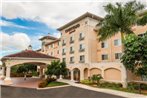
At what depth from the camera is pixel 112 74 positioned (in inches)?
1147

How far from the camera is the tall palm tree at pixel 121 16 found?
24081 millimetres

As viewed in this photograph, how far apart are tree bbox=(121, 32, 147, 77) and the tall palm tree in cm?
399

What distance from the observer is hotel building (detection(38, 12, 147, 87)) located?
28.8m

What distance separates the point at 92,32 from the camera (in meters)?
38.1

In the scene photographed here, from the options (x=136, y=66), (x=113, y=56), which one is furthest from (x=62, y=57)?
(x=136, y=66)

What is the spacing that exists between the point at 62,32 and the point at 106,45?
56.3 feet

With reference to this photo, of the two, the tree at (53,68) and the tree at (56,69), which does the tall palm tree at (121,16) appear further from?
the tree at (53,68)

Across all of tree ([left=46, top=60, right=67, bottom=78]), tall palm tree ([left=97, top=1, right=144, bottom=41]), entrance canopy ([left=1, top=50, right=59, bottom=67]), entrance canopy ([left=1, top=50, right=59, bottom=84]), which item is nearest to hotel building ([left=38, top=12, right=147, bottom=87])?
tree ([left=46, top=60, right=67, bottom=78])

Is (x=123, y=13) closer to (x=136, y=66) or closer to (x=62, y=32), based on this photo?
(x=136, y=66)

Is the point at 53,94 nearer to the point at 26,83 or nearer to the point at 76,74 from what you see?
the point at 26,83

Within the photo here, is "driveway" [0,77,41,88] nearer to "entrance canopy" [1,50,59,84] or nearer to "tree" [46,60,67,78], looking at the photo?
"entrance canopy" [1,50,59,84]

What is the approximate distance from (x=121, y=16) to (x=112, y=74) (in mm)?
10369

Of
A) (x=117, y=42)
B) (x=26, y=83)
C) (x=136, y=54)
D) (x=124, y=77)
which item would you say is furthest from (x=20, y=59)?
(x=136, y=54)

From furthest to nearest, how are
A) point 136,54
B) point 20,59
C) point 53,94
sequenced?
point 20,59 < point 136,54 < point 53,94
